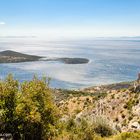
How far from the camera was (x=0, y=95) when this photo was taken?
19766mm

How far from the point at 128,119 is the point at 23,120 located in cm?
2843

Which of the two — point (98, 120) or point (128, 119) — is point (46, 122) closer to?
point (98, 120)

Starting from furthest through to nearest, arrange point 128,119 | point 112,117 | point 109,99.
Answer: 1. point 109,99
2. point 112,117
3. point 128,119

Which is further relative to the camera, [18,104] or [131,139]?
[131,139]

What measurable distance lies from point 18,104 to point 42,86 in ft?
9.11

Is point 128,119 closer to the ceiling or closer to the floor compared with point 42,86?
closer to the floor

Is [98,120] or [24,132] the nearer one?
[24,132]

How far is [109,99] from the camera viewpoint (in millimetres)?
59625

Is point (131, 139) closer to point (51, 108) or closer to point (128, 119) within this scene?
point (51, 108)

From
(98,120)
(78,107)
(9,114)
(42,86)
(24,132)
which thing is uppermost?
(42,86)

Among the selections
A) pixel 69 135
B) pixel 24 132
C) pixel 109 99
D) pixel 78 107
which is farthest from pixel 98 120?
pixel 78 107

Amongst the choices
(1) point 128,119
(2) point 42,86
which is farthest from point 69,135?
(1) point 128,119

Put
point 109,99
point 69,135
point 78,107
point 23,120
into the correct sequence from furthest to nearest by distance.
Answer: point 78,107 < point 109,99 < point 69,135 < point 23,120

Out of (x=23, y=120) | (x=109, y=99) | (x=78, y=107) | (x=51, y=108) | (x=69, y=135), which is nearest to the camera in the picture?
(x=23, y=120)
